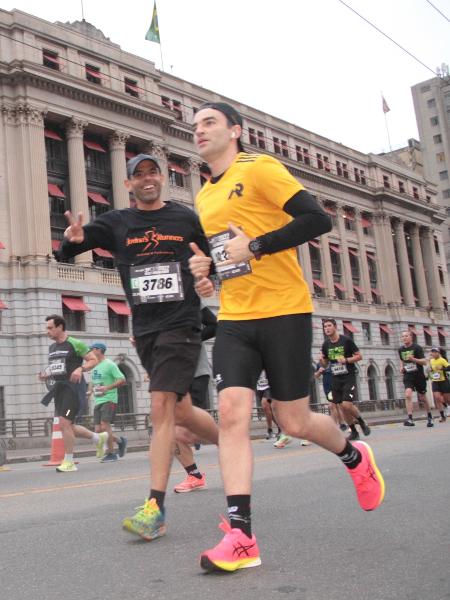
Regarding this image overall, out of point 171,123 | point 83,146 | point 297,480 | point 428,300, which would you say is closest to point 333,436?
point 297,480

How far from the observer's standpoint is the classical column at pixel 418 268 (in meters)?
68.8

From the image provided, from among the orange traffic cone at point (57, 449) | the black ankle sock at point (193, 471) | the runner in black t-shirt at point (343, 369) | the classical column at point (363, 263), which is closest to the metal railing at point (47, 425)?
the runner in black t-shirt at point (343, 369)

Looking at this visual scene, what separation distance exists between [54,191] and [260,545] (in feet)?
125

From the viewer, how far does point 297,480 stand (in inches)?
270

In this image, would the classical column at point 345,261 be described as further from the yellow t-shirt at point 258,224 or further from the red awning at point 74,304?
the yellow t-shirt at point 258,224

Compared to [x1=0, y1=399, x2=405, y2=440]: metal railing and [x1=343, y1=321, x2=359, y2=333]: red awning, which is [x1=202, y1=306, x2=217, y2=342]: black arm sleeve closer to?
[x1=0, y1=399, x2=405, y2=440]: metal railing

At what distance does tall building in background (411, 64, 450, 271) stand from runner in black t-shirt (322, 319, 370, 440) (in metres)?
89.8

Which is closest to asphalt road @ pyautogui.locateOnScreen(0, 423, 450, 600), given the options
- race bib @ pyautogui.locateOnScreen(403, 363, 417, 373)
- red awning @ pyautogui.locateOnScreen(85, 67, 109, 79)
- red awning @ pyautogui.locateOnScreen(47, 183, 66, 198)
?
race bib @ pyautogui.locateOnScreen(403, 363, 417, 373)

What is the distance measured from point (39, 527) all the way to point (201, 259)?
2140 mm

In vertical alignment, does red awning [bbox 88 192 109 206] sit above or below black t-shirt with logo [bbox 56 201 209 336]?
above

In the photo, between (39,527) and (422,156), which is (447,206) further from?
(39,527)

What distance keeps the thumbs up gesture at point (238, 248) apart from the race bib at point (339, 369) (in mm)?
9900

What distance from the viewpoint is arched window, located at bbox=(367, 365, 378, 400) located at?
59.3m

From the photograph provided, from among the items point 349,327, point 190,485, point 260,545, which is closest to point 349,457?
point 260,545
